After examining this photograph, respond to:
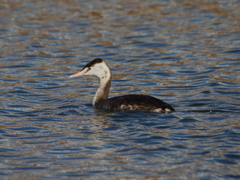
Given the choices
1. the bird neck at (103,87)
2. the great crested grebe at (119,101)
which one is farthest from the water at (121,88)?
the bird neck at (103,87)

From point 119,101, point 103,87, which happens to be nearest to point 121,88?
point 103,87

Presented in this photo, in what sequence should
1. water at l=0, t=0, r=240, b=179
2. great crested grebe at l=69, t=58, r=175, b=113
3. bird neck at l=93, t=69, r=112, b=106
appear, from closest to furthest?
water at l=0, t=0, r=240, b=179 → great crested grebe at l=69, t=58, r=175, b=113 → bird neck at l=93, t=69, r=112, b=106

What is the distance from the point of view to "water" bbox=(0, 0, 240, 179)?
673 centimetres

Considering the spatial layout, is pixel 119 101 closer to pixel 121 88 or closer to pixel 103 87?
pixel 103 87

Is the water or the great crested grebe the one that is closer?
the water

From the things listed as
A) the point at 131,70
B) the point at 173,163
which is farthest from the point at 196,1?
the point at 173,163

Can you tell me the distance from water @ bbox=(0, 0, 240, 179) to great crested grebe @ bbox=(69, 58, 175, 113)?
0.15 m

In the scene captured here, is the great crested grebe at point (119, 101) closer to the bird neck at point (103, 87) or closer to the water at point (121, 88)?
the bird neck at point (103, 87)

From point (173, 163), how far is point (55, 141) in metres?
2.10

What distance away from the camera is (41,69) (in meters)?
13.6

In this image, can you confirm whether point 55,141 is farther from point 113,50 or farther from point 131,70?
point 113,50

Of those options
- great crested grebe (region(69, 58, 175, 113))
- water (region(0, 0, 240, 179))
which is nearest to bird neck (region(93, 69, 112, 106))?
great crested grebe (region(69, 58, 175, 113))

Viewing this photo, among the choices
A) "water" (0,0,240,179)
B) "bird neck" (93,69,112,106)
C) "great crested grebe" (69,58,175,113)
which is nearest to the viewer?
"water" (0,0,240,179)

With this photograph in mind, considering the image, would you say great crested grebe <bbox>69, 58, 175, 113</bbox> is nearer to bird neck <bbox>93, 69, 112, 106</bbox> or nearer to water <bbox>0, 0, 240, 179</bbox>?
bird neck <bbox>93, 69, 112, 106</bbox>
